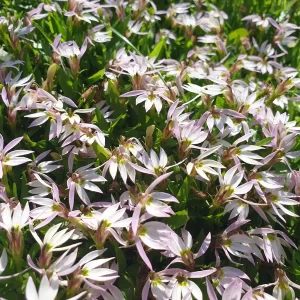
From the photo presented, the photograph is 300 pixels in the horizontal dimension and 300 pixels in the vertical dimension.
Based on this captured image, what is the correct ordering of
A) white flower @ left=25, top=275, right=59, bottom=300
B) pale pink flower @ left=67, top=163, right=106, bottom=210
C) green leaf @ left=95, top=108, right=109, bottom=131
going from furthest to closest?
green leaf @ left=95, top=108, right=109, bottom=131 → pale pink flower @ left=67, top=163, right=106, bottom=210 → white flower @ left=25, top=275, right=59, bottom=300

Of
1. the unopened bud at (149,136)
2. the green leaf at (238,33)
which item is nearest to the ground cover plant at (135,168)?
the unopened bud at (149,136)

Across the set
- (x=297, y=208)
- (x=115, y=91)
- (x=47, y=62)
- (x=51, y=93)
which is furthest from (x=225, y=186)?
(x=47, y=62)

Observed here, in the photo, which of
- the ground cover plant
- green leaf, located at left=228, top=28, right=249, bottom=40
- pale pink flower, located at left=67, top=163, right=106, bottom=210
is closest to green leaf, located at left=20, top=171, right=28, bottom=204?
the ground cover plant

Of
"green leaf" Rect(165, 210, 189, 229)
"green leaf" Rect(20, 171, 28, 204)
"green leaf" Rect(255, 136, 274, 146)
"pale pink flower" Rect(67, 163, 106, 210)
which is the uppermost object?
"green leaf" Rect(255, 136, 274, 146)

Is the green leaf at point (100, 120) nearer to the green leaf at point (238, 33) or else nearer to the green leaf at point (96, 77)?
the green leaf at point (96, 77)

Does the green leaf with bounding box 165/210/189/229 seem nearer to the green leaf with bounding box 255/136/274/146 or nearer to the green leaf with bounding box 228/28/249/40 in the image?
the green leaf with bounding box 255/136/274/146

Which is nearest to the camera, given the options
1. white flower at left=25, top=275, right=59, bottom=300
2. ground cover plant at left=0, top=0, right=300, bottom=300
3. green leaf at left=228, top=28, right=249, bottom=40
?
white flower at left=25, top=275, right=59, bottom=300

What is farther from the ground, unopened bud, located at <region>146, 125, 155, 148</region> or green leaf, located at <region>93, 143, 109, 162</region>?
unopened bud, located at <region>146, 125, 155, 148</region>

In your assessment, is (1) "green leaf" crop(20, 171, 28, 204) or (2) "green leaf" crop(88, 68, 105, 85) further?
(2) "green leaf" crop(88, 68, 105, 85)
